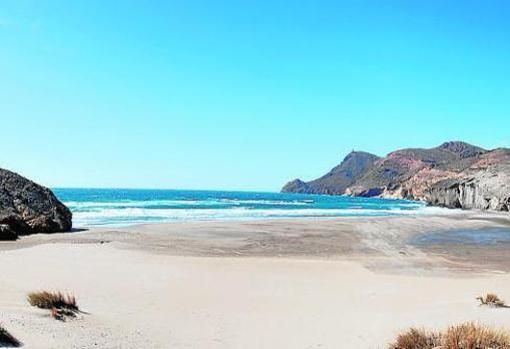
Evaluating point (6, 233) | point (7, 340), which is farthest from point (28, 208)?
point (7, 340)

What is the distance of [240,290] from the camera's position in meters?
11.5

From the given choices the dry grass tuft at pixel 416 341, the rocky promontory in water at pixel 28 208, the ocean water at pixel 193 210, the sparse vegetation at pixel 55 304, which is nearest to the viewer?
the dry grass tuft at pixel 416 341

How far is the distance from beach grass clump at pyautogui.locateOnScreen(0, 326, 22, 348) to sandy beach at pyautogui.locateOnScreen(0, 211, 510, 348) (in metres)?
0.13

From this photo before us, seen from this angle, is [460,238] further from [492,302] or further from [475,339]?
[475,339]

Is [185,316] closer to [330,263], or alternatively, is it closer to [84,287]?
[84,287]

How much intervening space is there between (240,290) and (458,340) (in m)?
6.18

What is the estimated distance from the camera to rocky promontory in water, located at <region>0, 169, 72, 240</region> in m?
23.7

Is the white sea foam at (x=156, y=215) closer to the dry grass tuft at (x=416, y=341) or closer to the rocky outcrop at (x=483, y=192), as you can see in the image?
the rocky outcrop at (x=483, y=192)

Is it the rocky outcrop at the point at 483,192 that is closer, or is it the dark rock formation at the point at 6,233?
the dark rock formation at the point at 6,233

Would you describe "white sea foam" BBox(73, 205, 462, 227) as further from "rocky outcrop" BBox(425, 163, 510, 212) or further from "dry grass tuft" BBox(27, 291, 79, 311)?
"rocky outcrop" BBox(425, 163, 510, 212)

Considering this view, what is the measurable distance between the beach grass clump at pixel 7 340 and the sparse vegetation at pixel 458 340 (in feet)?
15.9

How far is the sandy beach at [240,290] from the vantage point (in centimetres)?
750

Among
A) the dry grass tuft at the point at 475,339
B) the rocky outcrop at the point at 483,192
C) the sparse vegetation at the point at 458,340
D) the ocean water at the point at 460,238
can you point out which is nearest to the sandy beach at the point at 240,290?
the sparse vegetation at the point at 458,340

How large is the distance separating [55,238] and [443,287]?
16998 millimetres
